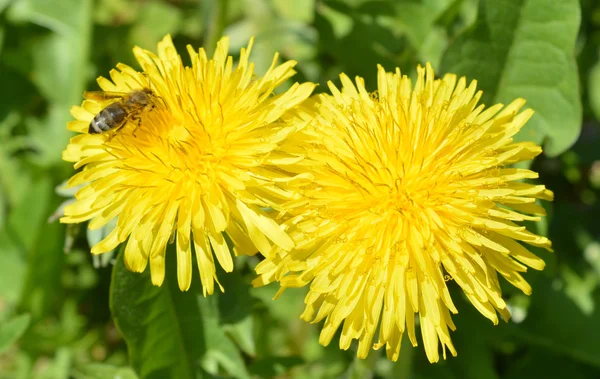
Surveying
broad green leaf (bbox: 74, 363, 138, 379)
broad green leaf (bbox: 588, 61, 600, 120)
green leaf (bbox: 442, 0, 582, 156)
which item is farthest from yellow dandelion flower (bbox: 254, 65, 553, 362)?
broad green leaf (bbox: 588, 61, 600, 120)

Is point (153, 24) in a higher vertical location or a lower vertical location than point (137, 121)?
higher

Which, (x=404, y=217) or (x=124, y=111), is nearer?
(x=404, y=217)

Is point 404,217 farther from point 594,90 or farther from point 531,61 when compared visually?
point 594,90

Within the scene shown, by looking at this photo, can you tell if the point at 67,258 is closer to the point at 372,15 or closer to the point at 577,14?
the point at 372,15

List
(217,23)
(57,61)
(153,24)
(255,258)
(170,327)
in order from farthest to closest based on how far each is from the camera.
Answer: (153,24) → (57,61) → (217,23) → (255,258) → (170,327)

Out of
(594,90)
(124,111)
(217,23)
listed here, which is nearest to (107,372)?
(124,111)

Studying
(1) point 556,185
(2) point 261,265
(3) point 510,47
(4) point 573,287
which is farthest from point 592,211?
(2) point 261,265

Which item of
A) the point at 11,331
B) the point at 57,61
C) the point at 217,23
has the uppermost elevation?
the point at 217,23
